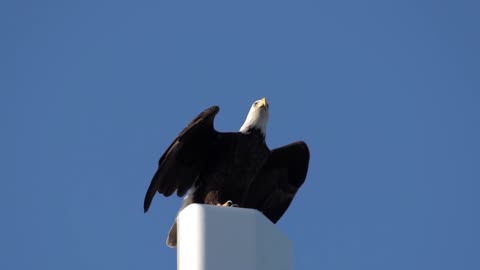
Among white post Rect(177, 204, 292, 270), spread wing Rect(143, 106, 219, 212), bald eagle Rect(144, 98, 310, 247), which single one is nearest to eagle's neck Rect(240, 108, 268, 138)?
bald eagle Rect(144, 98, 310, 247)

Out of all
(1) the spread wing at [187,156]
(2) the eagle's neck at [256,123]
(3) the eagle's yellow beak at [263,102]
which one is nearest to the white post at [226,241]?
(1) the spread wing at [187,156]

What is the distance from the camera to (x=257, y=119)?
11836mm

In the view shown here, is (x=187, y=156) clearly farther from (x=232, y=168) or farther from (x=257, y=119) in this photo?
(x=257, y=119)

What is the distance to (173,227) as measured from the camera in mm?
10984

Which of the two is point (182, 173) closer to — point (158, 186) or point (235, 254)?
point (158, 186)

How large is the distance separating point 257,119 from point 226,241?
3860 millimetres

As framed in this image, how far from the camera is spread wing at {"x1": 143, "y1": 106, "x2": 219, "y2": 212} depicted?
11.0 meters

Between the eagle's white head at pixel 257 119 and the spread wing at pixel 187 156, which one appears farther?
the eagle's white head at pixel 257 119

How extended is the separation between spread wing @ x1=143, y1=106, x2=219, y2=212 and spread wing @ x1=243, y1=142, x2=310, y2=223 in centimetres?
71

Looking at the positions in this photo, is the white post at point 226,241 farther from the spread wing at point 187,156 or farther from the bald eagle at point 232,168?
the spread wing at point 187,156

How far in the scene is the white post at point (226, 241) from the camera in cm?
800

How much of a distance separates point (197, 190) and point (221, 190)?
0.30 metres

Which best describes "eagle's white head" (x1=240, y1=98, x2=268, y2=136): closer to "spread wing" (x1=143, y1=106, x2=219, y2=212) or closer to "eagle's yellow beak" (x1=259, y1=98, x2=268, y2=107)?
"eagle's yellow beak" (x1=259, y1=98, x2=268, y2=107)

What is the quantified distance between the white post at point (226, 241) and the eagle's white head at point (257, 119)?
3.51 metres
